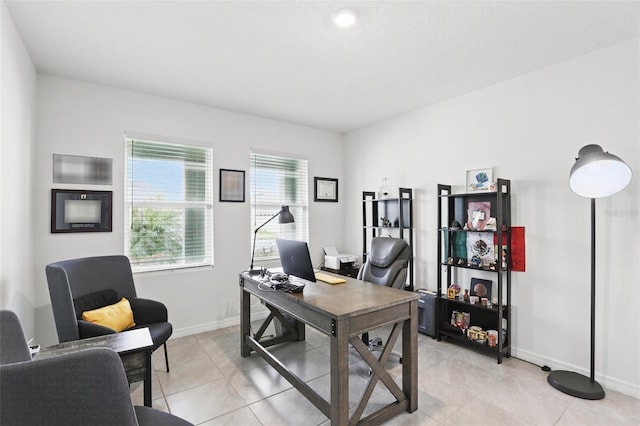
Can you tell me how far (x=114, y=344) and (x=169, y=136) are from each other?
2.45 m

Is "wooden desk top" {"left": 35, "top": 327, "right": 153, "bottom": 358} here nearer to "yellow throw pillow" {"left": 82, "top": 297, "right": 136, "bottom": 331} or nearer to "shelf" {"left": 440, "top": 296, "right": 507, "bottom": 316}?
"yellow throw pillow" {"left": 82, "top": 297, "right": 136, "bottom": 331}

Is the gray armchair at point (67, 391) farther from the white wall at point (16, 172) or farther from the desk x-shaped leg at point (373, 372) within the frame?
the white wall at point (16, 172)

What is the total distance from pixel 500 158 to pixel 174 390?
3.55 meters

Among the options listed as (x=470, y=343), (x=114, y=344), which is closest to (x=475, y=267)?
(x=470, y=343)

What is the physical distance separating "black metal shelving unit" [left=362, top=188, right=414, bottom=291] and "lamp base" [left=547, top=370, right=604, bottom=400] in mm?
1528

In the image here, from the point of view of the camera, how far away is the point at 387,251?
118 inches

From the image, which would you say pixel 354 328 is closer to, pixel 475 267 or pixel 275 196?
pixel 475 267

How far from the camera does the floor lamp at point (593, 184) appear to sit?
2.19 m

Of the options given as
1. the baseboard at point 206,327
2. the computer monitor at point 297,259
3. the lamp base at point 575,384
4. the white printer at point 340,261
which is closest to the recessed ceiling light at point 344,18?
the computer monitor at point 297,259

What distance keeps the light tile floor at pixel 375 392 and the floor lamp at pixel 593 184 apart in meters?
0.08

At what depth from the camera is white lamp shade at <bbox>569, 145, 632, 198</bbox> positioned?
85.8 inches

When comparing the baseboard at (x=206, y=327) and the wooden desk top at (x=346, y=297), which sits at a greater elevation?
the wooden desk top at (x=346, y=297)

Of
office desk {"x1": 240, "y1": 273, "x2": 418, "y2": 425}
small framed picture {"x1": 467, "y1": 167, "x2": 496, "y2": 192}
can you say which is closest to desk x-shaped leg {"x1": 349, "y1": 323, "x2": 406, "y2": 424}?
office desk {"x1": 240, "y1": 273, "x2": 418, "y2": 425}

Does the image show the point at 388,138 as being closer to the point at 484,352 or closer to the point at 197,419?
the point at 484,352
